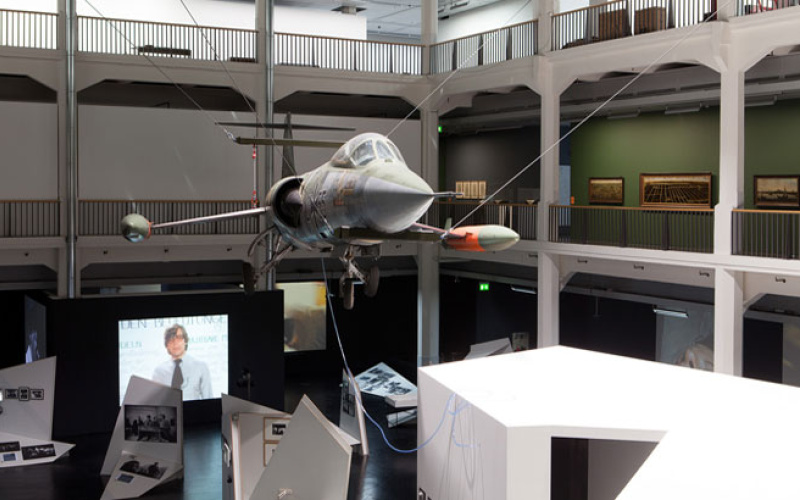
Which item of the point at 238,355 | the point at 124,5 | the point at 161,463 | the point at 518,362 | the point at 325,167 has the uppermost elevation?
the point at 124,5

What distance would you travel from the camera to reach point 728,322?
17.3m

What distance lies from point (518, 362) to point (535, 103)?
16143 millimetres

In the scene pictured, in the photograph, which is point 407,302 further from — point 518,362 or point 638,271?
point 518,362

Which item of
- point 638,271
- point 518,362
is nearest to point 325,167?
point 518,362

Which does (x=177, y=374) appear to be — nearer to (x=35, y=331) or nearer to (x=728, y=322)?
(x=35, y=331)

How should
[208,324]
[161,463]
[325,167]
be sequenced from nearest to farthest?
[325,167] < [161,463] < [208,324]

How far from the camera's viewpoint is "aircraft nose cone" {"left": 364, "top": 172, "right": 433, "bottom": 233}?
10875 mm

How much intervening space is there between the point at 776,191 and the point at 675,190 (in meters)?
2.90

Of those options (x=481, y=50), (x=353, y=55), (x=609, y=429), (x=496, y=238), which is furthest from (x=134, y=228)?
(x=353, y=55)

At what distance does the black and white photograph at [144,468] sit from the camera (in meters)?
17.0

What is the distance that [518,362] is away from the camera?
38.5 ft

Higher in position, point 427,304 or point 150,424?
point 427,304

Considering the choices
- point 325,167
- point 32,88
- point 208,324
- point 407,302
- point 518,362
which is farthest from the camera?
point 407,302

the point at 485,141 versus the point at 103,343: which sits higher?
the point at 485,141
